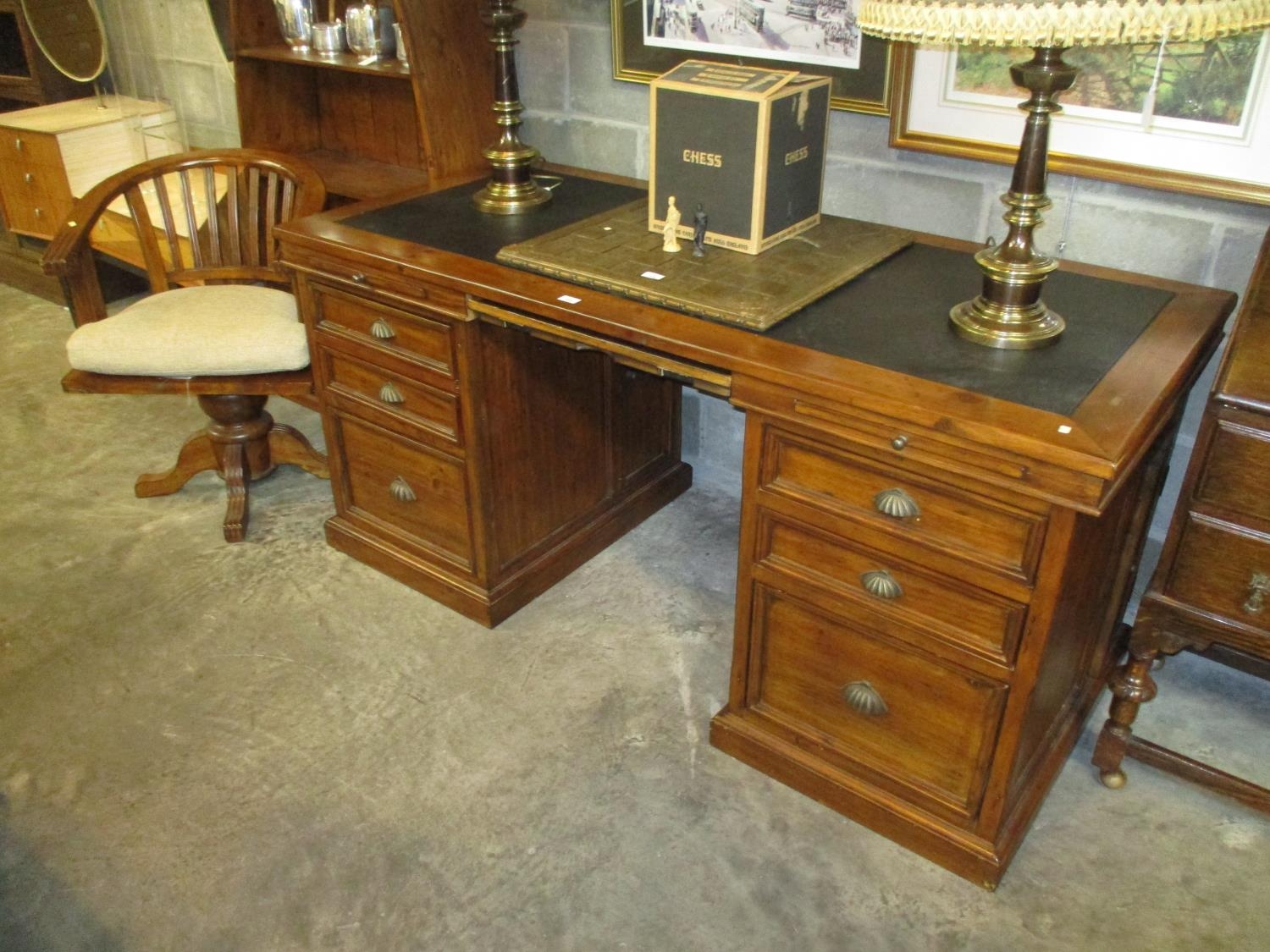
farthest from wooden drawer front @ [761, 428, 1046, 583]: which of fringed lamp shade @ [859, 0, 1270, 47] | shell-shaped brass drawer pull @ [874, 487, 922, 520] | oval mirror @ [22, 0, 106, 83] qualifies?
oval mirror @ [22, 0, 106, 83]

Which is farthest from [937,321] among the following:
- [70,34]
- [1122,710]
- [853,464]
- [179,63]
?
[70,34]

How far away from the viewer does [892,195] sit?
6.89 ft

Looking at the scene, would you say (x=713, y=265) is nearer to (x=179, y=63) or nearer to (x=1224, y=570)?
(x=1224, y=570)

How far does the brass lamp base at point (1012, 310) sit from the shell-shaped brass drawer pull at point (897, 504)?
0.26m

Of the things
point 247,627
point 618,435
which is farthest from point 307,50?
point 247,627

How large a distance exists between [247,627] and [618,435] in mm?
952

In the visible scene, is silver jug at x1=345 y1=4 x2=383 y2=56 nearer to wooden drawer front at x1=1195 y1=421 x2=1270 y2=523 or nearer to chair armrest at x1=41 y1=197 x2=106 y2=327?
chair armrest at x1=41 y1=197 x2=106 y2=327

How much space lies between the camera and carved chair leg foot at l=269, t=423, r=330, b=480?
277cm

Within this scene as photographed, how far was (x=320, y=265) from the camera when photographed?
2.08 metres

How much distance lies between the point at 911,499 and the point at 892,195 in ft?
2.96

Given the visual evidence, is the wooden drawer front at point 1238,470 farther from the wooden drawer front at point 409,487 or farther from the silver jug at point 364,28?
the silver jug at point 364,28

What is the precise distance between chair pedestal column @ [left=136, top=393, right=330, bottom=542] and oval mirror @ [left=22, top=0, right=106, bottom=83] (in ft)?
6.46

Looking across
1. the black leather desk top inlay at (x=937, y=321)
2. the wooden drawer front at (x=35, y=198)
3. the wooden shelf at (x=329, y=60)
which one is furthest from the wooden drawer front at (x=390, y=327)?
the wooden drawer front at (x=35, y=198)

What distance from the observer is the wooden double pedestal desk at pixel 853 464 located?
4.52ft
